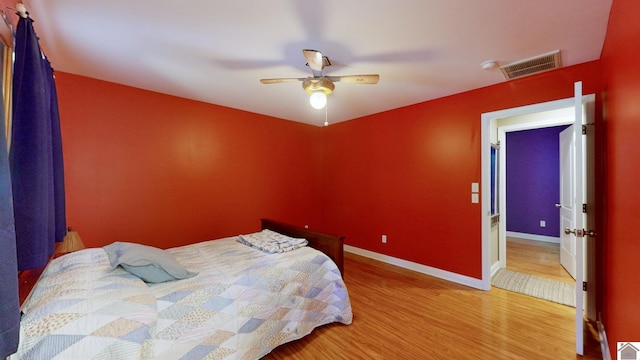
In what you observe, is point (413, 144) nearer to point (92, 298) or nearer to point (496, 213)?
point (496, 213)

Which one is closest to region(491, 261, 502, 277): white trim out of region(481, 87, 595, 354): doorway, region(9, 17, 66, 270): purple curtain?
region(481, 87, 595, 354): doorway

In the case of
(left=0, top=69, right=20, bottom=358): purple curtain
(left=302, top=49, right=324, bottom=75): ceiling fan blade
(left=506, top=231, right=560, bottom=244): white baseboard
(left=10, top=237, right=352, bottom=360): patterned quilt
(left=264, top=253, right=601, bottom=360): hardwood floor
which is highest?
(left=302, top=49, right=324, bottom=75): ceiling fan blade

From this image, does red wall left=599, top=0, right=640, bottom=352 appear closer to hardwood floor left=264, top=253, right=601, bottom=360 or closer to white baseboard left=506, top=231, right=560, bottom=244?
hardwood floor left=264, top=253, right=601, bottom=360

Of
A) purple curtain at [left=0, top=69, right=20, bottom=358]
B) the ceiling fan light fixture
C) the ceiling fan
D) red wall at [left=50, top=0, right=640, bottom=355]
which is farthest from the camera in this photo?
the ceiling fan light fixture

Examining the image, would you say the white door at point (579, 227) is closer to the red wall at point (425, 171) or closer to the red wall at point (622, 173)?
the red wall at point (622, 173)

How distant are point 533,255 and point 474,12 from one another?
446 cm

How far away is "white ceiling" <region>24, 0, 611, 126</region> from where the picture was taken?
5.37ft

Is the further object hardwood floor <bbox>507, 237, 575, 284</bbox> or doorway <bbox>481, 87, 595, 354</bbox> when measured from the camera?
hardwood floor <bbox>507, 237, 575, 284</bbox>

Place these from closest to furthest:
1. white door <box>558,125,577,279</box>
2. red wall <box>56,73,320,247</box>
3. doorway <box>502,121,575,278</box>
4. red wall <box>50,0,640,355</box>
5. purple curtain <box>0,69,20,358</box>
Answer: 1. purple curtain <box>0,69,20,358</box>
2. red wall <box>50,0,640,355</box>
3. red wall <box>56,73,320,247</box>
4. white door <box>558,125,577,279</box>
5. doorway <box>502,121,575,278</box>

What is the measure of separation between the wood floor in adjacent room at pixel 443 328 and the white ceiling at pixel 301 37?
7.98 ft

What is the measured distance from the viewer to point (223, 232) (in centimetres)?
367

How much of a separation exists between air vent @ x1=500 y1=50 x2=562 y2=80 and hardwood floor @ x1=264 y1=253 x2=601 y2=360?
241 centimetres

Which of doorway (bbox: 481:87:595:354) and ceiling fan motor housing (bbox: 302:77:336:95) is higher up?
ceiling fan motor housing (bbox: 302:77:336:95)

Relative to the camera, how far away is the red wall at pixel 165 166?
2.66 metres
